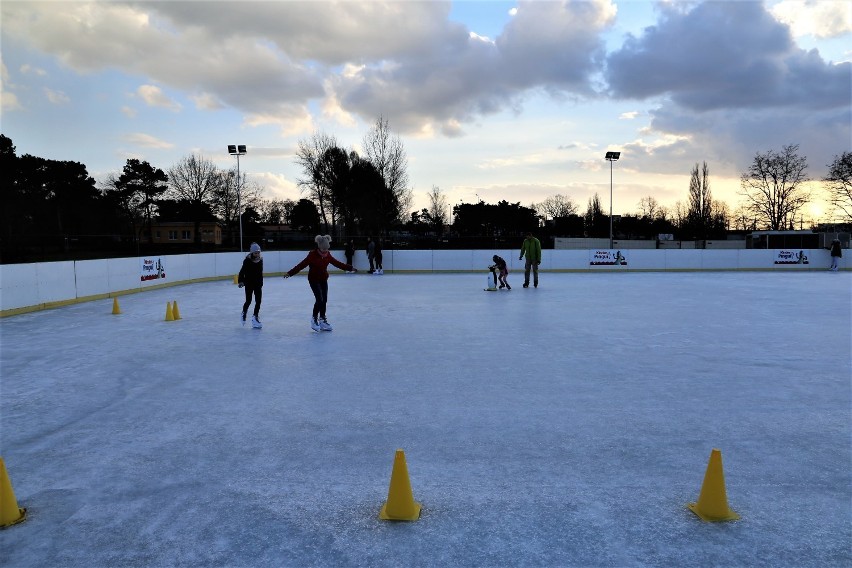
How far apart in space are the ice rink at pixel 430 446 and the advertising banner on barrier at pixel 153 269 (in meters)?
9.70

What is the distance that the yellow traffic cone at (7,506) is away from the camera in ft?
10.6

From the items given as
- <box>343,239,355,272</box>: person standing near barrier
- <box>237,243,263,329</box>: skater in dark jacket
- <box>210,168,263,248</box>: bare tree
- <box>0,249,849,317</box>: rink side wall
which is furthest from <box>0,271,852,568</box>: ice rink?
<box>210,168,263,248</box>: bare tree

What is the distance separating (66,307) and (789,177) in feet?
208

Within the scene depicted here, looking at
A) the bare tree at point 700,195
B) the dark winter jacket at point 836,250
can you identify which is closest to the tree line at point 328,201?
the bare tree at point 700,195

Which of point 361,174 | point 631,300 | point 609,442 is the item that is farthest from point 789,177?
point 609,442

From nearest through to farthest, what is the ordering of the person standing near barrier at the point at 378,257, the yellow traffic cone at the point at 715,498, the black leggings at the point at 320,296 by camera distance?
1. the yellow traffic cone at the point at 715,498
2. the black leggings at the point at 320,296
3. the person standing near barrier at the point at 378,257

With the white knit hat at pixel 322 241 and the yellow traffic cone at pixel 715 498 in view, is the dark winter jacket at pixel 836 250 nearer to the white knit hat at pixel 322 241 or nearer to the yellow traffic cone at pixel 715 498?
the white knit hat at pixel 322 241

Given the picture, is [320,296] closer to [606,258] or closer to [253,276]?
[253,276]

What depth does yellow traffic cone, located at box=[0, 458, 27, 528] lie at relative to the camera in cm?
322

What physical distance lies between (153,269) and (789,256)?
32.4 meters

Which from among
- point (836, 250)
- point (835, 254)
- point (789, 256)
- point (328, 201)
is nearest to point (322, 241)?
point (836, 250)

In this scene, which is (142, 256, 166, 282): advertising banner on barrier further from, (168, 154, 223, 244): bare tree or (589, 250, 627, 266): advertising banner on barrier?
(168, 154, 223, 244): bare tree

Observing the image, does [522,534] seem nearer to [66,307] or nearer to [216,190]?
[66,307]

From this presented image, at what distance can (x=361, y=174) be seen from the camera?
54.6 m
